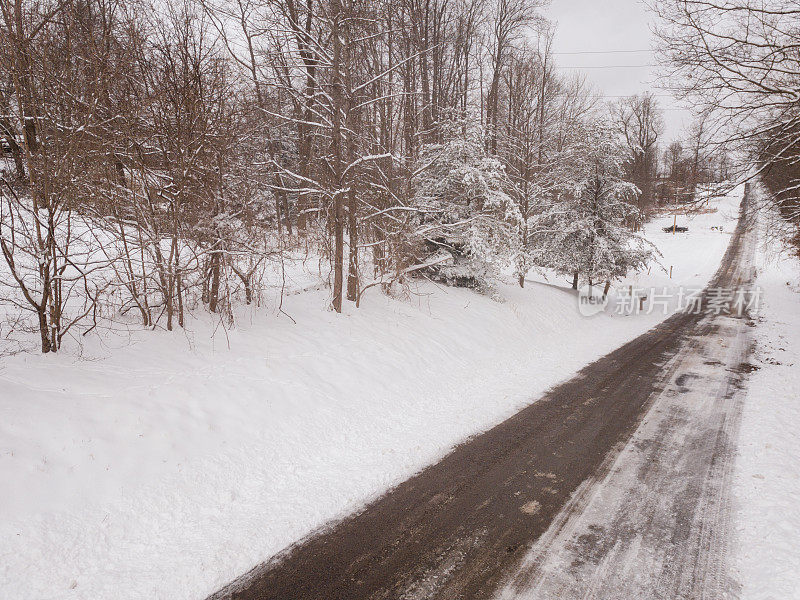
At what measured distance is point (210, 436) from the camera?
4.85 meters

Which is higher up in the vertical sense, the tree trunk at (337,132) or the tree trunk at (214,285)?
the tree trunk at (337,132)

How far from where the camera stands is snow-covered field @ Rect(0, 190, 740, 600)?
11.0 ft

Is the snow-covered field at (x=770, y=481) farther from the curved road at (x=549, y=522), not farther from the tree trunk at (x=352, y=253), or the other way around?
the tree trunk at (x=352, y=253)

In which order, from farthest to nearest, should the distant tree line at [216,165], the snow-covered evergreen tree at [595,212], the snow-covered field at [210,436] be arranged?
the snow-covered evergreen tree at [595,212], the distant tree line at [216,165], the snow-covered field at [210,436]

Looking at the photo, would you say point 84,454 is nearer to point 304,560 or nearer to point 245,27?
point 304,560

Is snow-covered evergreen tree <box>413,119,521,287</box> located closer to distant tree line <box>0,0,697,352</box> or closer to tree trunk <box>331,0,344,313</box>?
distant tree line <box>0,0,697,352</box>

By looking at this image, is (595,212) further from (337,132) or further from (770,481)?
(770,481)

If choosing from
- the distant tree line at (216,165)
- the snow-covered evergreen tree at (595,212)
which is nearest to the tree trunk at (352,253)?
the distant tree line at (216,165)

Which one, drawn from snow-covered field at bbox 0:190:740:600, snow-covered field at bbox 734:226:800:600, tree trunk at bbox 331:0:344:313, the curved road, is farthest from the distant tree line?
snow-covered field at bbox 734:226:800:600

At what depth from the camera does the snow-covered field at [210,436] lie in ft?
11.0

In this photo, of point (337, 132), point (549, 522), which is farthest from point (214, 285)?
point (549, 522)

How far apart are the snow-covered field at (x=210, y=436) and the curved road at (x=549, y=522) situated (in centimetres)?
38

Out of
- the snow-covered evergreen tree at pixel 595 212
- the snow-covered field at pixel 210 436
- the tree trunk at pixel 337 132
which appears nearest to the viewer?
the snow-covered field at pixel 210 436

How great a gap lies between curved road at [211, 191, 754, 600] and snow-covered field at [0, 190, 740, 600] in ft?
1.25
